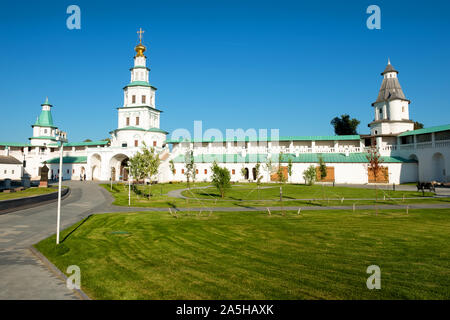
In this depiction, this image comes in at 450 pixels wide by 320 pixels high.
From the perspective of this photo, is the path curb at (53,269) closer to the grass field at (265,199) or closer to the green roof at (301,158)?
the grass field at (265,199)

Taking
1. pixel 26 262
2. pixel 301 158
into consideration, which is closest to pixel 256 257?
pixel 26 262

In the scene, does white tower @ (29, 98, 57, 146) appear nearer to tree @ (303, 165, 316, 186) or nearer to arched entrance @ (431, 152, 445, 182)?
tree @ (303, 165, 316, 186)

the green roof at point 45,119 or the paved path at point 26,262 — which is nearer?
the paved path at point 26,262

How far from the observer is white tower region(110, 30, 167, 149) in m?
62.2

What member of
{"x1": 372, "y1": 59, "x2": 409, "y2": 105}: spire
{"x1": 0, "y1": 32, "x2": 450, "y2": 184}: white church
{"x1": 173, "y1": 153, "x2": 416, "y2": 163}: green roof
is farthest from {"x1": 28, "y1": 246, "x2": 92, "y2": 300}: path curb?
{"x1": 372, "y1": 59, "x2": 409, "y2": 105}: spire

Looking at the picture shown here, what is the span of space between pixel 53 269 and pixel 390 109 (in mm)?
65351

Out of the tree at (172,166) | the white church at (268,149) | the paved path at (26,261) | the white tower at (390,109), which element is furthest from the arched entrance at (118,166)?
the white tower at (390,109)

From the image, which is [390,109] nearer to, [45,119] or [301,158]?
[301,158]

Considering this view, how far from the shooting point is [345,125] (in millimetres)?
86688

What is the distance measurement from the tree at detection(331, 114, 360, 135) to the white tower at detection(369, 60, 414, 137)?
22830 millimetres

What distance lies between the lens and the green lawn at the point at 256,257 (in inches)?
290

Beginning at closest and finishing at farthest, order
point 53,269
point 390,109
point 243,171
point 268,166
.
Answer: point 53,269 < point 268,166 < point 243,171 < point 390,109

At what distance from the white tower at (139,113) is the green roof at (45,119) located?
1252 inches
